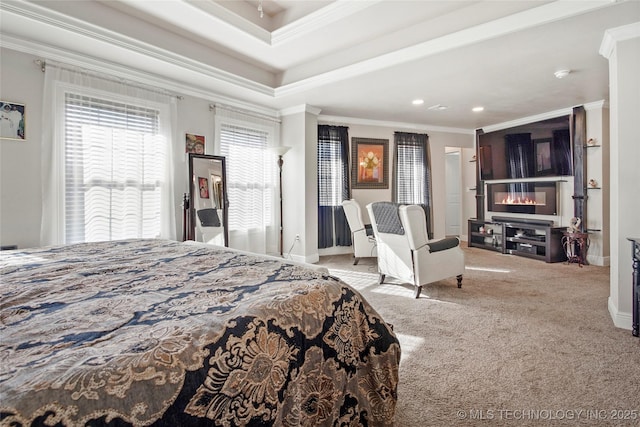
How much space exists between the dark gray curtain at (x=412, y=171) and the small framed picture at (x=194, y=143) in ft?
12.0

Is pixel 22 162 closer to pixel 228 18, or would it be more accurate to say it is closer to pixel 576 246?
pixel 228 18

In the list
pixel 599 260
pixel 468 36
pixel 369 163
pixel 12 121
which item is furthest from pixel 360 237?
pixel 12 121

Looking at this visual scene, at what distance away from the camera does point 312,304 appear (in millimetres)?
1161

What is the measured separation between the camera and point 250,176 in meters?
4.89

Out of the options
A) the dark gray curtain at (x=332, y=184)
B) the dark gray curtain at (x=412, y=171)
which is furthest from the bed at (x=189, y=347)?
the dark gray curtain at (x=412, y=171)

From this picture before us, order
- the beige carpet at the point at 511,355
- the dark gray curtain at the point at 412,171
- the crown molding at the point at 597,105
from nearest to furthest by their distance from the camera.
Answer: the beige carpet at the point at 511,355 < the crown molding at the point at 597,105 < the dark gray curtain at the point at 412,171

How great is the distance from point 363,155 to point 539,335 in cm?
426

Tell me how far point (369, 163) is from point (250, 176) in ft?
7.86

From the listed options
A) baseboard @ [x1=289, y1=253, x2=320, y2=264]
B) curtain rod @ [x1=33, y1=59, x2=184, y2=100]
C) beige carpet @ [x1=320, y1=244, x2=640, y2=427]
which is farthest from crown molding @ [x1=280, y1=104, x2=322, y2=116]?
beige carpet @ [x1=320, y1=244, x2=640, y2=427]

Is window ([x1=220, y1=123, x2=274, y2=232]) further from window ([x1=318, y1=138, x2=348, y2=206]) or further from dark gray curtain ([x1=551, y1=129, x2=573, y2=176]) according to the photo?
dark gray curtain ([x1=551, y1=129, x2=573, y2=176])

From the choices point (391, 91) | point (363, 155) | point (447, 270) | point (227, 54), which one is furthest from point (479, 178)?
point (227, 54)

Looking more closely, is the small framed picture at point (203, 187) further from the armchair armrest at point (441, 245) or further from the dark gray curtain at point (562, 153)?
the dark gray curtain at point (562, 153)

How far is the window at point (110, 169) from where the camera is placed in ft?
10.3

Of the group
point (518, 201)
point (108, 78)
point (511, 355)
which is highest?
point (108, 78)
